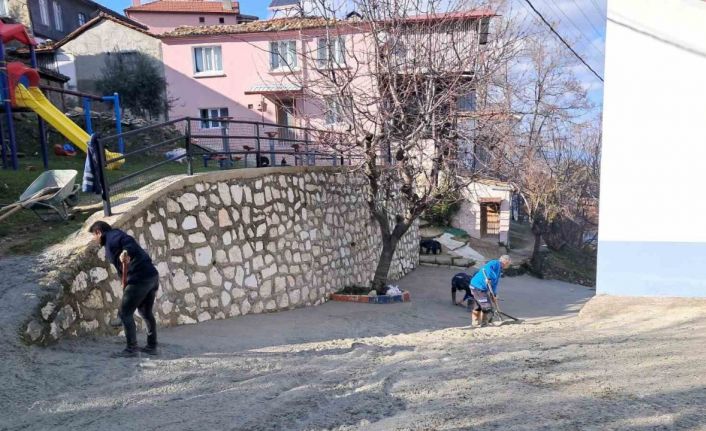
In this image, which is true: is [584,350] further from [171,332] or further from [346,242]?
[346,242]

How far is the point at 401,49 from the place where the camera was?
9.45m

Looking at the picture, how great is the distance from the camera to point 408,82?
9.23 metres

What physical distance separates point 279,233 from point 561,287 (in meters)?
12.5

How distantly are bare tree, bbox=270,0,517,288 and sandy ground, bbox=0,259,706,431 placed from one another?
15.0ft

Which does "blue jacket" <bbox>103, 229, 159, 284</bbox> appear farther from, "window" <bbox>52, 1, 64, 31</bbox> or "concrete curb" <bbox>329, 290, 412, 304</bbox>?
"window" <bbox>52, 1, 64, 31</bbox>

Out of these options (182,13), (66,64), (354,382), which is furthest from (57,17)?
(354,382)

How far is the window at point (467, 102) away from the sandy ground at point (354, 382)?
5.60 metres

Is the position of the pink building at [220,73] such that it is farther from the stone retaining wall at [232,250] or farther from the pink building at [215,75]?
the stone retaining wall at [232,250]

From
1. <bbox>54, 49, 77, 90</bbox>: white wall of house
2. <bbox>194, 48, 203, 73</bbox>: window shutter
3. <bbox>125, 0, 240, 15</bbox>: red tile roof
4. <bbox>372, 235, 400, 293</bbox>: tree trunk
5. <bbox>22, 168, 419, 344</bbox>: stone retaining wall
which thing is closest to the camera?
<bbox>22, 168, 419, 344</bbox>: stone retaining wall

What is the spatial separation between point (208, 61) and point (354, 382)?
23988 millimetres

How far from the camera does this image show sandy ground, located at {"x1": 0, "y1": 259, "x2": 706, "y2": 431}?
3117 mm

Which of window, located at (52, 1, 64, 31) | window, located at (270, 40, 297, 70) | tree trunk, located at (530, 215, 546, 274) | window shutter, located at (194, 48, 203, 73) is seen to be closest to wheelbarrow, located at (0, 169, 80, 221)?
window, located at (270, 40, 297, 70)

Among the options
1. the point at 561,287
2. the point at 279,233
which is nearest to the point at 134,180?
the point at 279,233

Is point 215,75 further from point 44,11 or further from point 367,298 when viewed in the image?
point 367,298
